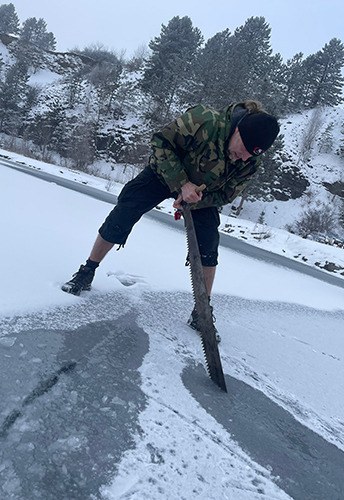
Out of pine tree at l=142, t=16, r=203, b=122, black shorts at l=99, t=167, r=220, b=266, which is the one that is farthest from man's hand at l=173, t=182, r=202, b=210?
pine tree at l=142, t=16, r=203, b=122

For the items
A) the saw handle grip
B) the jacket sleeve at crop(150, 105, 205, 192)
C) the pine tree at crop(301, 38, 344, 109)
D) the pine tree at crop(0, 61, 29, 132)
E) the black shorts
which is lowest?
the black shorts

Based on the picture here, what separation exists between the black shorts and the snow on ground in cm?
43

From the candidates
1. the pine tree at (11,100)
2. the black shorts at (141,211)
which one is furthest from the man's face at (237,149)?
the pine tree at (11,100)

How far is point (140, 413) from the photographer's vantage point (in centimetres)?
121

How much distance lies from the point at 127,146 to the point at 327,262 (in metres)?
26.3

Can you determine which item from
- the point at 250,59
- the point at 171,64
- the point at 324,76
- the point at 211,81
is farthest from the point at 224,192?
the point at 324,76

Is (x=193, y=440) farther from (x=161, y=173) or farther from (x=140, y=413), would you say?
(x=161, y=173)

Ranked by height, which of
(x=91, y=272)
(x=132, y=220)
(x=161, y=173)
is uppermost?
(x=161, y=173)

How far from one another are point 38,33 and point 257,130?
78339mm

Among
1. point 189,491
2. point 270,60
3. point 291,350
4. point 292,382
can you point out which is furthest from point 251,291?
point 270,60

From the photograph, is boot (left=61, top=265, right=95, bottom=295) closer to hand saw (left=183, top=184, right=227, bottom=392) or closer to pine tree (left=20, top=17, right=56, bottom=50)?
hand saw (left=183, top=184, right=227, bottom=392)

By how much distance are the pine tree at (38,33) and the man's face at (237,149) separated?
74475mm

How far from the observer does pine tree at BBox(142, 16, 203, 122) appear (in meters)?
33.2

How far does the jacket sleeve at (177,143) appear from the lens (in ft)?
6.24
